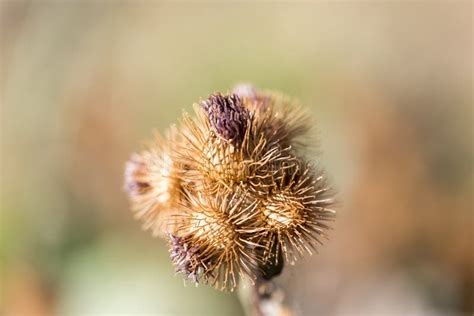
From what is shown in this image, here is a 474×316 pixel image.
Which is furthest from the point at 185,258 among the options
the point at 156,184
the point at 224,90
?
the point at 224,90

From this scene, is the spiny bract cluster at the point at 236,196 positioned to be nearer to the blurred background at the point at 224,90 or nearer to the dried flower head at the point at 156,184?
the dried flower head at the point at 156,184

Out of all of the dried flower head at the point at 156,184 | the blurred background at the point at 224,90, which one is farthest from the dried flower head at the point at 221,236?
the blurred background at the point at 224,90

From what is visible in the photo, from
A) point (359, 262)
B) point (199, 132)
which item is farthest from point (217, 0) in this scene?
point (199, 132)

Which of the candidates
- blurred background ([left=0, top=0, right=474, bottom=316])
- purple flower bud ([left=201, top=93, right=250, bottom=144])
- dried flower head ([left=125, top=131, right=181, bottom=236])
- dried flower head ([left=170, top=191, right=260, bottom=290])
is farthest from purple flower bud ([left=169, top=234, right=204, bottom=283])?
blurred background ([left=0, top=0, right=474, bottom=316])

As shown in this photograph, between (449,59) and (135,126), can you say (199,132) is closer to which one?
(135,126)

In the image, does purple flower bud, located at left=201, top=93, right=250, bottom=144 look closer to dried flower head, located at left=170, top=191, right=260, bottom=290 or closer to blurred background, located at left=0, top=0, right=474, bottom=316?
dried flower head, located at left=170, top=191, right=260, bottom=290
